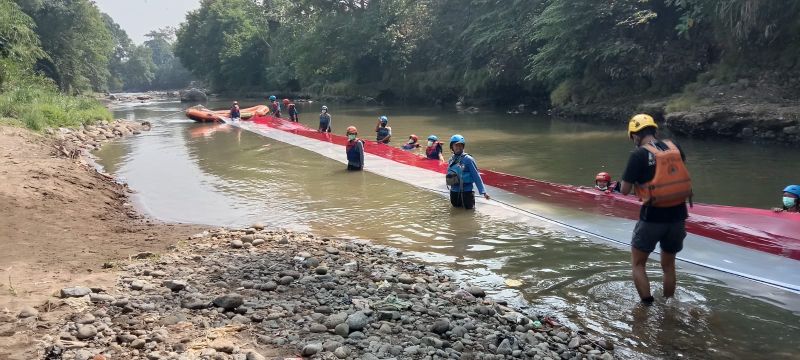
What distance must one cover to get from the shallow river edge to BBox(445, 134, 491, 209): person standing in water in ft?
9.08

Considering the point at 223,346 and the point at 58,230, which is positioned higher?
the point at 223,346

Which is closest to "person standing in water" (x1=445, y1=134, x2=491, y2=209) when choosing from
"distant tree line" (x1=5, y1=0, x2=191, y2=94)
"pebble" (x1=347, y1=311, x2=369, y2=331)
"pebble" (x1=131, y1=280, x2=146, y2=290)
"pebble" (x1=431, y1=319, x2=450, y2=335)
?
"pebble" (x1=431, y1=319, x2=450, y2=335)

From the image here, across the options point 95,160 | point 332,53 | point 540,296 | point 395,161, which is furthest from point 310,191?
point 332,53

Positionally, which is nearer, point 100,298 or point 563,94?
point 100,298

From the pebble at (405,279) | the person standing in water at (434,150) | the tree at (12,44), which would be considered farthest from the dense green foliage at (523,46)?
the tree at (12,44)

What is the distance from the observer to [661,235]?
514 cm

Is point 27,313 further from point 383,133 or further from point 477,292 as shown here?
point 383,133

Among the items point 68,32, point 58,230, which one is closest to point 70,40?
point 68,32

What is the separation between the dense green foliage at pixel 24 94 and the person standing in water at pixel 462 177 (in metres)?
14.3

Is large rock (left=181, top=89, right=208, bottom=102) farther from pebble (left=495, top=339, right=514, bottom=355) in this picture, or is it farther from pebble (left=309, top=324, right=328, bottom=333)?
pebble (left=495, top=339, right=514, bottom=355)

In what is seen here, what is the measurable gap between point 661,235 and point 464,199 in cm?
467

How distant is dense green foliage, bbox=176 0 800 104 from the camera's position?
68.2 ft

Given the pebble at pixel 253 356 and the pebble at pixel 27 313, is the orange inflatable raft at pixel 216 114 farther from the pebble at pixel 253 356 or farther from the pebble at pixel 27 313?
the pebble at pixel 253 356

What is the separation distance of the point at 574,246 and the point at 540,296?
1.79 m
